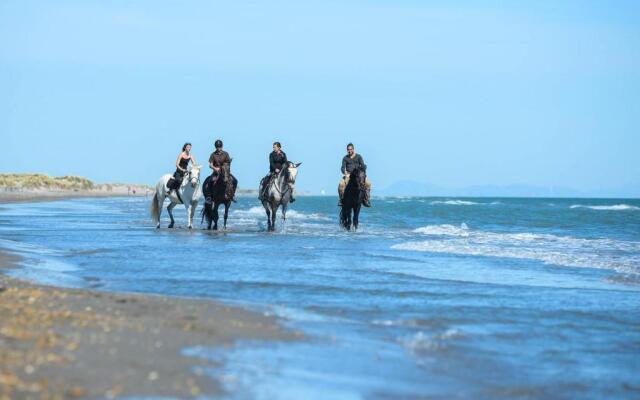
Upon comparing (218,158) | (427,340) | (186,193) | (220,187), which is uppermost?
(218,158)

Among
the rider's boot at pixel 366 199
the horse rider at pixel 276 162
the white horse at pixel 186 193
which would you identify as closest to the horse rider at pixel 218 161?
the white horse at pixel 186 193

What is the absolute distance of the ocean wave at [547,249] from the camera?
59.6 feet

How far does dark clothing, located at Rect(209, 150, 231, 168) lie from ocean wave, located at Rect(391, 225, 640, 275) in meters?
5.11

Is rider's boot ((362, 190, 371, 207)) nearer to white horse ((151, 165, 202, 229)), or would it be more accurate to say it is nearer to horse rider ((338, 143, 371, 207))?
horse rider ((338, 143, 371, 207))

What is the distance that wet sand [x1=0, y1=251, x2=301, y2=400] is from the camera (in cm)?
599

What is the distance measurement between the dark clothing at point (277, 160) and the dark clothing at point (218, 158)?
1155mm

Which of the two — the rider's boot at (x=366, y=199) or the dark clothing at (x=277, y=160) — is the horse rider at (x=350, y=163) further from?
the dark clothing at (x=277, y=160)

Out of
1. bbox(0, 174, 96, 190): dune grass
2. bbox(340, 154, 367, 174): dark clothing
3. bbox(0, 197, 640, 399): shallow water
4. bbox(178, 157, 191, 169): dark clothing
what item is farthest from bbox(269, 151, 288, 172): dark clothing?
bbox(0, 174, 96, 190): dune grass

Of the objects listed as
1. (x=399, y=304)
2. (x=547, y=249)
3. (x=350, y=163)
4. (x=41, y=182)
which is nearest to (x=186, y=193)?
(x=350, y=163)

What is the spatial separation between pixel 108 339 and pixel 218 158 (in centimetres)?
1754

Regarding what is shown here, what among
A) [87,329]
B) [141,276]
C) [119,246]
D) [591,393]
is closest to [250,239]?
[119,246]

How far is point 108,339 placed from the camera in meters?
7.50

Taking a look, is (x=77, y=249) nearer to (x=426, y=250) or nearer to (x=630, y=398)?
(x=426, y=250)

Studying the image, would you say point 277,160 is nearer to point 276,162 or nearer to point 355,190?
point 276,162
